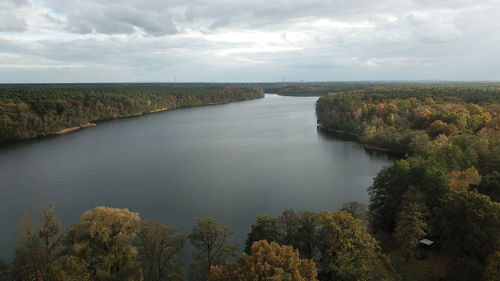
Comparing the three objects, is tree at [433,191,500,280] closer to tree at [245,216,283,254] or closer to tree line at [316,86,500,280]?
tree line at [316,86,500,280]

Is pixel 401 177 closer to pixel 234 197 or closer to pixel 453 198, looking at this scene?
pixel 453 198

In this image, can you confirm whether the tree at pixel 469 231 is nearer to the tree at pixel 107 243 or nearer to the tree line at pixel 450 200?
the tree line at pixel 450 200

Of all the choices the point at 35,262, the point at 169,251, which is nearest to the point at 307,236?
the point at 169,251

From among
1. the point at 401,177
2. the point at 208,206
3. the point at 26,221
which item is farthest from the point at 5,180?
the point at 401,177

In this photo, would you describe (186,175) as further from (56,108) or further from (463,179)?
(56,108)

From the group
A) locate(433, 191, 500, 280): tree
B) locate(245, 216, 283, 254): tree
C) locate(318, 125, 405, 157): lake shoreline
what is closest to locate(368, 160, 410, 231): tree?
locate(433, 191, 500, 280): tree

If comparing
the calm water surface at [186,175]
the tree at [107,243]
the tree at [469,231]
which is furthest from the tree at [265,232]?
the tree at [469,231]
